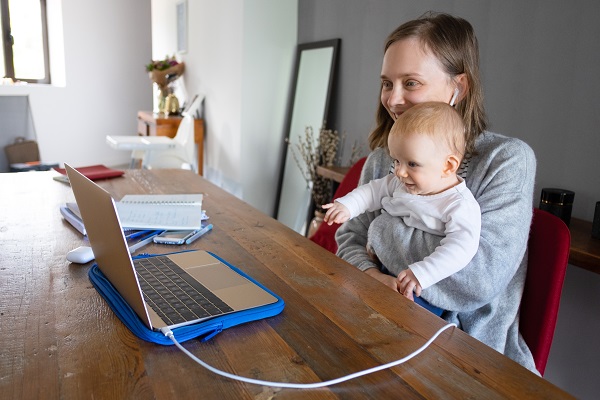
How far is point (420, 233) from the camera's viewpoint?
4.11 feet

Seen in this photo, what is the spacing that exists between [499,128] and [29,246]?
170cm

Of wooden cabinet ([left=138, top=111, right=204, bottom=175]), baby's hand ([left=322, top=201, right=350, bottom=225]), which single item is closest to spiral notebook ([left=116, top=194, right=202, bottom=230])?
baby's hand ([left=322, top=201, right=350, bottom=225])

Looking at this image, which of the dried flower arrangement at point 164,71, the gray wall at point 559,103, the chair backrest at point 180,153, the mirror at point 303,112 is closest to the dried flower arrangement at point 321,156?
the mirror at point 303,112

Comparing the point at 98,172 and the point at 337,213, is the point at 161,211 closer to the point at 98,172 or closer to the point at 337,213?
the point at 337,213

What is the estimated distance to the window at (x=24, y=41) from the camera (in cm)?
588

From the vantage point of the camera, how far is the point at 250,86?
3.81 metres

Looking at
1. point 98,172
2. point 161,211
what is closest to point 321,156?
point 98,172

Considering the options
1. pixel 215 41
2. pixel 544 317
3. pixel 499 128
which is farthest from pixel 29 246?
pixel 215 41

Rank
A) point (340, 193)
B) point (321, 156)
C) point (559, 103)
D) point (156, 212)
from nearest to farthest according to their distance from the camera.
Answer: point (156, 212)
point (340, 193)
point (559, 103)
point (321, 156)

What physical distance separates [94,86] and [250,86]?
3229mm

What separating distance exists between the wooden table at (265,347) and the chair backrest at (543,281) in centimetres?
39

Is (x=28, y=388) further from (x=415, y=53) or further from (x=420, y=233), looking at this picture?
(x=415, y=53)

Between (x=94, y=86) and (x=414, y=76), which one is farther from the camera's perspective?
(x=94, y=86)

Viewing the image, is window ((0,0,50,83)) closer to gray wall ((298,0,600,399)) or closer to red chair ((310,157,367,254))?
gray wall ((298,0,600,399))
